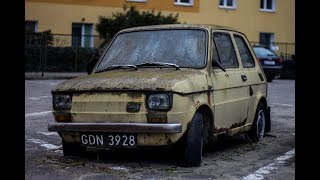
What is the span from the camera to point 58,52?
26156mm

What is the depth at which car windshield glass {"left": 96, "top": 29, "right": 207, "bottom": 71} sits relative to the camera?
7.18m

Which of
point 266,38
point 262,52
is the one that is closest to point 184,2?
point 266,38

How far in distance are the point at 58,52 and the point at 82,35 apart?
396cm

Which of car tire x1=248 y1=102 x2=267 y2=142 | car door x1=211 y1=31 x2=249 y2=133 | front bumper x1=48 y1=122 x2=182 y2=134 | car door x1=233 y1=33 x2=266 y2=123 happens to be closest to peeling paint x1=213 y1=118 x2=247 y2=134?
car door x1=211 y1=31 x2=249 y2=133

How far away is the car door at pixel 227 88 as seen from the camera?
23.4 ft

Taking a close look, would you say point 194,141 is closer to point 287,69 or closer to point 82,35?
point 287,69

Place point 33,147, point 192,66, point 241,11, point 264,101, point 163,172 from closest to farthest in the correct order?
1. point 163,172
2. point 192,66
3. point 33,147
4. point 264,101
5. point 241,11

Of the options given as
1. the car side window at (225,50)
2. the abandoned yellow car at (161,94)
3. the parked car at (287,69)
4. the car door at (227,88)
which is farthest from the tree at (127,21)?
the abandoned yellow car at (161,94)

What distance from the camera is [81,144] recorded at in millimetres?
6539

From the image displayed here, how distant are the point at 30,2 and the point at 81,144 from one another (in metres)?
23.8
